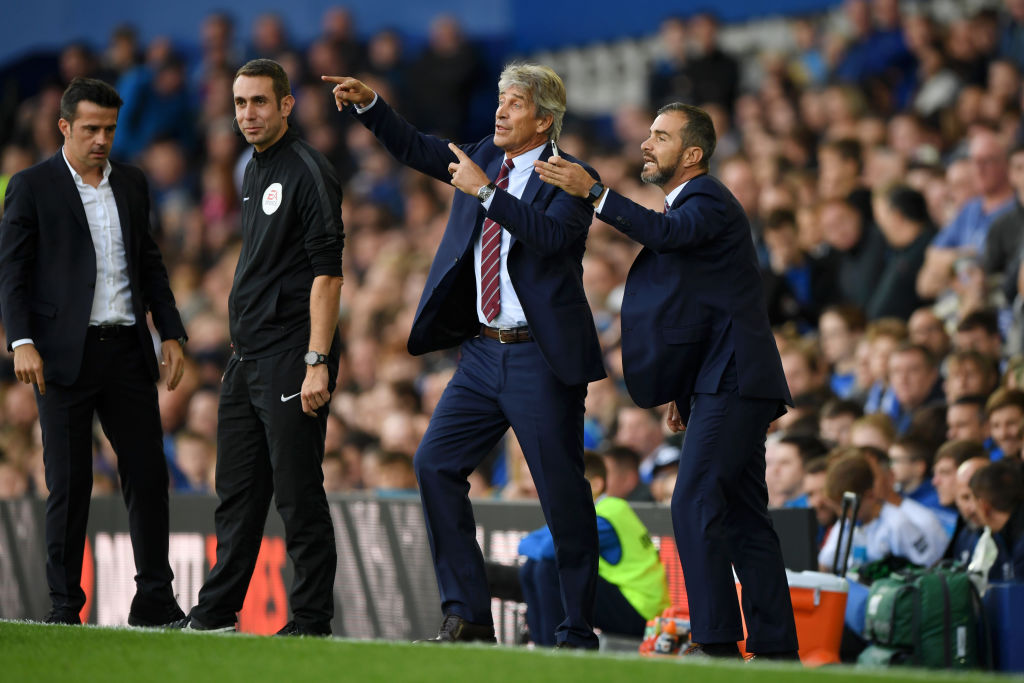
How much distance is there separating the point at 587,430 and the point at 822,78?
4.81 m

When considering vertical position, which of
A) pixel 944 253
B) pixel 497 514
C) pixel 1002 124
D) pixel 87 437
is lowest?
pixel 497 514

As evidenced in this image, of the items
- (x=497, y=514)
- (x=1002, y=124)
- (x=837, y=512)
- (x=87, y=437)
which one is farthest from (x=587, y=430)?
(x=87, y=437)

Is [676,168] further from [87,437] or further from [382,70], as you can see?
[382,70]

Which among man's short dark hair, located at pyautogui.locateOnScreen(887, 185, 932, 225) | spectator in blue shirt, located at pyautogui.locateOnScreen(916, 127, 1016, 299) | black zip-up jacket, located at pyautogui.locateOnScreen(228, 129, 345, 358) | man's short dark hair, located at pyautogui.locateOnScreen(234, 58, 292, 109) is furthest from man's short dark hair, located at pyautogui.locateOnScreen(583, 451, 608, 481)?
man's short dark hair, located at pyautogui.locateOnScreen(887, 185, 932, 225)

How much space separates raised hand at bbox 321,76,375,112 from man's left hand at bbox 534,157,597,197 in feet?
2.63

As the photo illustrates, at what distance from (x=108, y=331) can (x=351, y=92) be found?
1.37 m

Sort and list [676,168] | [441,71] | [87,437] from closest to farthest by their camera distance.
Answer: [676,168] → [87,437] → [441,71]

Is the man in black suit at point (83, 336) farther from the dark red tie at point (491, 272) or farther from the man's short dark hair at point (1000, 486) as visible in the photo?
the man's short dark hair at point (1000, 486)

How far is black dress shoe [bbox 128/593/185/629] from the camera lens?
575 cm

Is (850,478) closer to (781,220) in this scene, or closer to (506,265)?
(506,265)

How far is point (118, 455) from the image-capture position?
582 centimetres

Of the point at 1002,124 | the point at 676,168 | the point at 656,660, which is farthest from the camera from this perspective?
the point at 1002,124

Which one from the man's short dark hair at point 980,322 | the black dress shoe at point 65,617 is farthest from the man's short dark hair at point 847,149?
the black dress shoe at point 65,617

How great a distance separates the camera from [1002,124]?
32.9 ft
